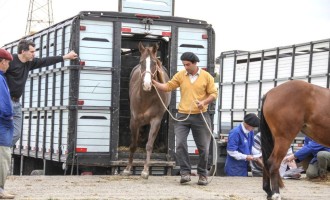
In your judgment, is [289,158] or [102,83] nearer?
[289,158]

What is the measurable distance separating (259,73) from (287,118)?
10373 mm

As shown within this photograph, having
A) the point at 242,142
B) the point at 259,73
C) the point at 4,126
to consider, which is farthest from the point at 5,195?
the point at 259,73

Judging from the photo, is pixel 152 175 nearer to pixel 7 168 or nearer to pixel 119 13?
pixel 119 13

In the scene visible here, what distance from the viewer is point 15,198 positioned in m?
8.38

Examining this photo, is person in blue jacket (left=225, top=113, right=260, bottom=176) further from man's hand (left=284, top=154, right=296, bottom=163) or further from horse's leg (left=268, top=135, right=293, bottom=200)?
horse's leg (left=268, top=135, right=293, bottom=200)

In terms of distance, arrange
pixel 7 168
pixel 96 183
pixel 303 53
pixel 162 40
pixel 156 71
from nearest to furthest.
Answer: pixel 7 168, pixel 96 183, pixel 156 71, pixel 162 40, pixel 303 53

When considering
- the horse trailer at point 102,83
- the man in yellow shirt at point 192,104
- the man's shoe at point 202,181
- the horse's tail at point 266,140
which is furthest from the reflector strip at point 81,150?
the horse's tail at point 266,140

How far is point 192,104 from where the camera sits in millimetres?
10680

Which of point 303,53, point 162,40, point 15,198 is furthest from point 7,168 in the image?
point 303,53

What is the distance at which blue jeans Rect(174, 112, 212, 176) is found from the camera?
35.3 ft

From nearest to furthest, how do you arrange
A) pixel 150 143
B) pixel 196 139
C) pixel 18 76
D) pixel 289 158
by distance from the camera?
pixel 18 76 → pixel 196 139 → pixel 150 143 → pixel 289 158

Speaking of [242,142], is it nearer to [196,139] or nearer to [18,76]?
[196,139]

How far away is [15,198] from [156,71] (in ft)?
12.8

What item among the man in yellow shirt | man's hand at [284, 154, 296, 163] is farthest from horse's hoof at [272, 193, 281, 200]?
man's hand at [284, 154, 296, 163]
